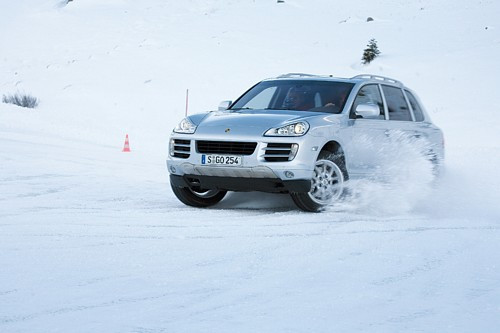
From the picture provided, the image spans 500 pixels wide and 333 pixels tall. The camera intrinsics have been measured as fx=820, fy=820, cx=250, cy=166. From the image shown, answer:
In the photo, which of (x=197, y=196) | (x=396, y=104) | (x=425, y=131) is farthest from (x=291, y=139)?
(x=425, y=131)

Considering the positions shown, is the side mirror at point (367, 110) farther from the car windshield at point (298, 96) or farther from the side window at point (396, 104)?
the side window at point (396, 104)

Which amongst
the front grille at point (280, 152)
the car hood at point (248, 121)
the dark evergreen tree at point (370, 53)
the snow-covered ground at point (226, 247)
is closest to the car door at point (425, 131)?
the snow-covered ground at point (226, 247)

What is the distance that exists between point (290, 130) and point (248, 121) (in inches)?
19.9

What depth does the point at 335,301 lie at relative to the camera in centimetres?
472

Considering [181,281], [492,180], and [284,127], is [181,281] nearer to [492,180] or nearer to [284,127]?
[284,127]

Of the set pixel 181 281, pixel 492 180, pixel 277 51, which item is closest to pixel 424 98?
pixel 277 51

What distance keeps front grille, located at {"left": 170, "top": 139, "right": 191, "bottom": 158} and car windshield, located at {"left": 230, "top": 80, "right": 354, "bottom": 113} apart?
106 cm

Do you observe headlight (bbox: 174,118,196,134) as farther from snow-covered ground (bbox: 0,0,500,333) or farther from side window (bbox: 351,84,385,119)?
side window (bbox: 351,84,385,119)

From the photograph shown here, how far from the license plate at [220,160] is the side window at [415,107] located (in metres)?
3.15

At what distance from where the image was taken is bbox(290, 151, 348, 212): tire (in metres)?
8.34

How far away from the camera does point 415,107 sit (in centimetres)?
1052

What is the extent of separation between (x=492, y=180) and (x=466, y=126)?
1165 cm

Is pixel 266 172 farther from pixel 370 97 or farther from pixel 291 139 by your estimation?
pixel 370 97

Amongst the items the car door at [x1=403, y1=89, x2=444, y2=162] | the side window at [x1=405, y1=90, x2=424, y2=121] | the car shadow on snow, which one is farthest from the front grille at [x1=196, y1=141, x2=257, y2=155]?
the side window at [x1=405, y1=90, x2=424, y2=121]
